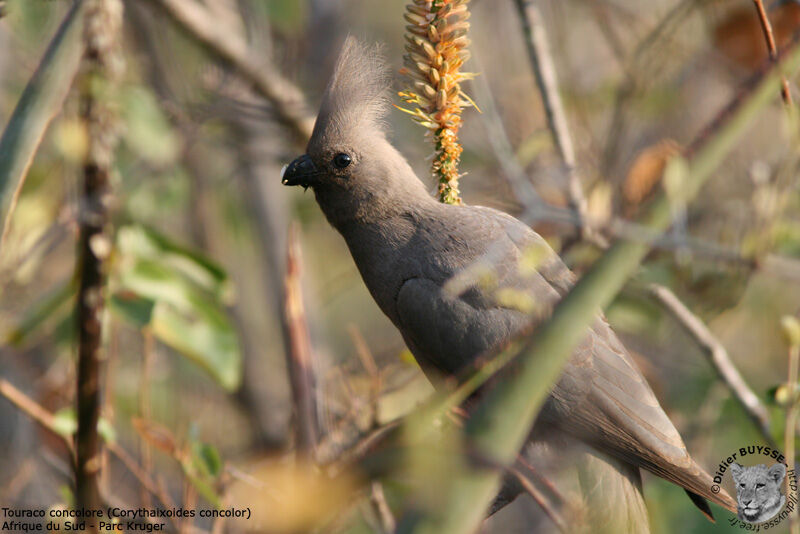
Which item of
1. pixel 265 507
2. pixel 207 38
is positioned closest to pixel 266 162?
pixel 207 38

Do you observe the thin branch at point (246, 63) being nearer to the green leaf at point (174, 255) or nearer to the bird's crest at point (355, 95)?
the green leaf at point (174, 255)

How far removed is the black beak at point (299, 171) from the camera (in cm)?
235

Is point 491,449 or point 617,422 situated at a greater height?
point 491,449

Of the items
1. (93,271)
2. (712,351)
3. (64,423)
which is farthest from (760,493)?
(64,423)

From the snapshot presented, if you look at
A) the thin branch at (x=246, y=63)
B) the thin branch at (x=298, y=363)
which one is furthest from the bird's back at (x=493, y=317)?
the thin branch at (x=246, y=63)

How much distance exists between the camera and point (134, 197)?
11.2 feet

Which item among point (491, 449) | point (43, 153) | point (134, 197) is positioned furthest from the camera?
point (43, 153)

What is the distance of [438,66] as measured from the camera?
1.55 meters

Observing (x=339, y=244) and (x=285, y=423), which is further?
(x=339, y=244)

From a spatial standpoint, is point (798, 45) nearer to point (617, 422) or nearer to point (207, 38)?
point (617, 422)

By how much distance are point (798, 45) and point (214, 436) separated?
15.2 feet

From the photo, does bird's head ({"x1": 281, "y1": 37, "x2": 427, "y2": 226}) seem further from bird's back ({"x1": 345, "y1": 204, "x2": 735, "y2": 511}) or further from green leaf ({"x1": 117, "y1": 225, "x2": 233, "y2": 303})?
green leaf ({"x1": 117, "y1": 225, "x2": 233, "y2": 303})

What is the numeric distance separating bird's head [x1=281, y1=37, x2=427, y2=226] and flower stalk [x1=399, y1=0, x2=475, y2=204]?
2.02 feet

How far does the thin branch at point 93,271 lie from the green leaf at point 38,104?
88mm
